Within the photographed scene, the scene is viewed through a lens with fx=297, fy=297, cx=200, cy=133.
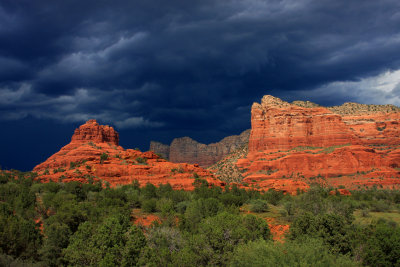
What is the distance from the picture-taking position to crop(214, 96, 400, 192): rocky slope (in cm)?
10162

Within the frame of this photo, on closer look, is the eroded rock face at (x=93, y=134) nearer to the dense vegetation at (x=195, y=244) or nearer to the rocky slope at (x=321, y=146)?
the rocky slope at (x=321, y=146)

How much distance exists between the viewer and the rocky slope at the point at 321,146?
4001 inches

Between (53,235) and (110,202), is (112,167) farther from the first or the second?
(53,235)

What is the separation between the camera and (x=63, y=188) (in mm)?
53719

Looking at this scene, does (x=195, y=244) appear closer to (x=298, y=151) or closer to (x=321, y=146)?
(x=298, y=151)

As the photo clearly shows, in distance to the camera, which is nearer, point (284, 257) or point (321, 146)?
point (284, 257)

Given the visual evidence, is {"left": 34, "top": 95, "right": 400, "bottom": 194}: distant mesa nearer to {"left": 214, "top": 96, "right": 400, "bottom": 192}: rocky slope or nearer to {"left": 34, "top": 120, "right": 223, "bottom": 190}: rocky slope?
{"left": 214, "top": 96, "right": 400, "bottom": 192}: rocky slope

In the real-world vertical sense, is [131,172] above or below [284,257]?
above

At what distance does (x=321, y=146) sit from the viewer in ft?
387

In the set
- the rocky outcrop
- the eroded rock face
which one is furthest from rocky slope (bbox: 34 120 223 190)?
the rocky outcrop

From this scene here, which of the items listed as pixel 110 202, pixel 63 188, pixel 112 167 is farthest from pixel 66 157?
pixel 110 202

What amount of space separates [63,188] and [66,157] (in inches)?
2058

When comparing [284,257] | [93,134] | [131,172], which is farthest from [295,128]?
[284,257]

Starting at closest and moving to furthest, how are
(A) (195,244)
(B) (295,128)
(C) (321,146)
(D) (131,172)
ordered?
(A) (195,244)
(D) (131,172)
(C) (321,146)
(B) (295,128)
